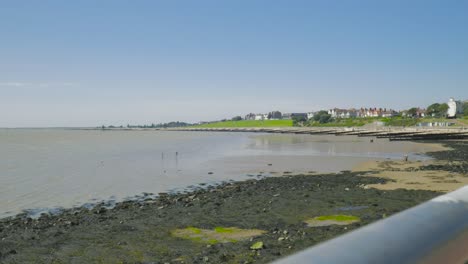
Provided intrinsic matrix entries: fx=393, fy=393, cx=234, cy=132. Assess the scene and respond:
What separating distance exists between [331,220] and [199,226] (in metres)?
4.71

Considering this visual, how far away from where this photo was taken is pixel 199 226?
551 inches

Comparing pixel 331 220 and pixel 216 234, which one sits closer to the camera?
pixel 216 234

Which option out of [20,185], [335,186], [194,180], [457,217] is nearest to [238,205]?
[335,186]

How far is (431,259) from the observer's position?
1792mm

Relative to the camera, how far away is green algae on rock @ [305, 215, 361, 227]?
13516 mm

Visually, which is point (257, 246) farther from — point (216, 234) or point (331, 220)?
point (331, 220)

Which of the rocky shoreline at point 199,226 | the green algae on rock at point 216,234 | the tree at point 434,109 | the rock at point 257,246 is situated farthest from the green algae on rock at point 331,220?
the tree at point 434,109

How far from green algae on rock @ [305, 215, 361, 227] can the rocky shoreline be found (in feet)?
0.54

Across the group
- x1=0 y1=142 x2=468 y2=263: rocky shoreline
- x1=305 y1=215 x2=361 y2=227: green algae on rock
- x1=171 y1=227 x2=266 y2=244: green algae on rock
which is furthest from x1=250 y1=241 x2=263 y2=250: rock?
x1=305 y1=215 x2=361 y2=227: green algae on rock

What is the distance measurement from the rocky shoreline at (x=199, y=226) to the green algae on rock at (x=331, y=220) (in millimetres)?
164

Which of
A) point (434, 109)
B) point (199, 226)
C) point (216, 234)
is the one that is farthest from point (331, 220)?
point (434, 109)

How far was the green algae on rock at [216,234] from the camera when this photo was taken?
12133 millimetres

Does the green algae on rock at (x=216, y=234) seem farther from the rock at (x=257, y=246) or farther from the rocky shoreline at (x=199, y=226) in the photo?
the rock at (x=257, y=246)

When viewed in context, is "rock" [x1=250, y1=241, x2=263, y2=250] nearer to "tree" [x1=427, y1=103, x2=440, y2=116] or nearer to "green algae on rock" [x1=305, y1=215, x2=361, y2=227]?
"green algae on rock" [x1=305, y1=215, x2=361, y2=227]
